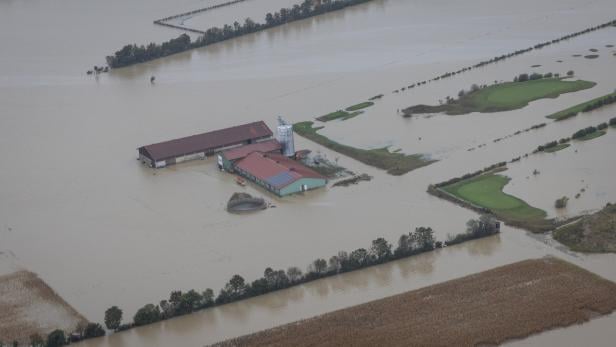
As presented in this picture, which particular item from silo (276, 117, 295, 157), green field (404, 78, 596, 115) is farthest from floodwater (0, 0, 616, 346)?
silo (276, 117, 295, 157)

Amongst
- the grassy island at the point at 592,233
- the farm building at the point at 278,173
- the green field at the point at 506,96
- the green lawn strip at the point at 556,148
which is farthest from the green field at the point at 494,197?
the green field at the point at 506,96

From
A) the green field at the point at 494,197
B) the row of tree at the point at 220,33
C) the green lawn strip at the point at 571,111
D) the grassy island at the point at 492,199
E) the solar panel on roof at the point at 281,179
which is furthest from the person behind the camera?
the row of tree at the point at 220,33

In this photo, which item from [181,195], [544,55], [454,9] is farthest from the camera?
[454,9]

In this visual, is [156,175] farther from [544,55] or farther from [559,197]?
[544,55]

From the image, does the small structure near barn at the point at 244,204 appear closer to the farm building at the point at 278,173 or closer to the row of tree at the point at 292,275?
the farm building at the point at 278,173

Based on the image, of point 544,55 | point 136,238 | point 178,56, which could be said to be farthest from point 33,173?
point 544,55

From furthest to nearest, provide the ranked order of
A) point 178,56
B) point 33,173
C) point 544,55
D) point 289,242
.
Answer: point 178,56
point 544,55
point 33,173
point 289,242
